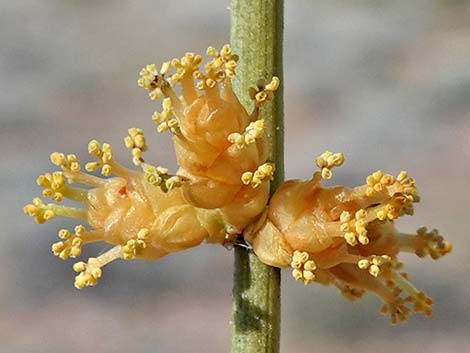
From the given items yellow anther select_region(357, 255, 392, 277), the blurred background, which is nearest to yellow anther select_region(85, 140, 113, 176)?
yellow anther select_region(357, 255, 392, 277)

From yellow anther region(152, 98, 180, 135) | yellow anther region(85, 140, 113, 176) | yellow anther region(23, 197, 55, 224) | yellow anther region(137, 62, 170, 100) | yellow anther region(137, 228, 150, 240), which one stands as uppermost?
yellow anther region(137, 62, 170, 100)

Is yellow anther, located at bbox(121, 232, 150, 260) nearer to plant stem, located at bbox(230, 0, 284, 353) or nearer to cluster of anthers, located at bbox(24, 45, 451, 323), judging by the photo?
cluster of anthers, located at bbox(24, 45, 451, 323)

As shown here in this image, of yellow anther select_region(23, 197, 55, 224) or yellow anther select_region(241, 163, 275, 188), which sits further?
yellow anther select_region(23, 197, 55, 224)

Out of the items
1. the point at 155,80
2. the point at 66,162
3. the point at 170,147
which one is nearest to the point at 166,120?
the point at 155,80

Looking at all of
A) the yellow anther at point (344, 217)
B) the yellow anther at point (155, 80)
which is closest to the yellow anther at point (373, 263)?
the yellow anther at point (344, 217)

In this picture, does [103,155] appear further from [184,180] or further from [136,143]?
[184,180]
